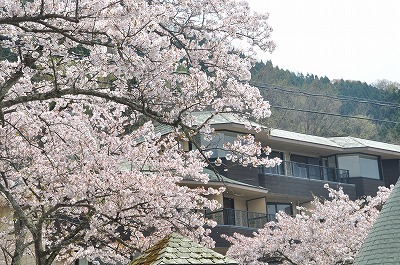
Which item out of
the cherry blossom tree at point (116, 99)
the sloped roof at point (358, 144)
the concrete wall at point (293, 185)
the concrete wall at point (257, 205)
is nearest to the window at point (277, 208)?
the concrete wall at point (257, 205)

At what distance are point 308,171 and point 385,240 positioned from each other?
21.6 metres

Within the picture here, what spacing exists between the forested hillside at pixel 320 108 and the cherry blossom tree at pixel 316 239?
2737cm

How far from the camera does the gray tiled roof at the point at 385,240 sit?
11.6 meters

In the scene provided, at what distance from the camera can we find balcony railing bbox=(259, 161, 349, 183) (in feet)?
105

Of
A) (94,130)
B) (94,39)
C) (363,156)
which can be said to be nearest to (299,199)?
(363,156)

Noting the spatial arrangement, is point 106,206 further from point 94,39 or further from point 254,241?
point 254,241

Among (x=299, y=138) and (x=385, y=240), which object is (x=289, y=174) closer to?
(x=299, y=138)

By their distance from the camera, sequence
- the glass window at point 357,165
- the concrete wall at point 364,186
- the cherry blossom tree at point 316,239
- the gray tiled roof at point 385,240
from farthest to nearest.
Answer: the glass window at point 357,165
the concrete wall at point 364,186
the cherry blossom tree at point 316,239
the gray tiled roof at point 385,240

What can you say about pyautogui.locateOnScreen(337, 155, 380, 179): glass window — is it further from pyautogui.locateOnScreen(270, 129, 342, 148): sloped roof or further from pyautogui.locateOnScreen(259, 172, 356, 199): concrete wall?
pyautogui.locateOnScreen(259, 172, 356, 199): concrete wall

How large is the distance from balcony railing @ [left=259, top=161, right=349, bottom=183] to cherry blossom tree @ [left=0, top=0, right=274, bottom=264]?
17.3 metres

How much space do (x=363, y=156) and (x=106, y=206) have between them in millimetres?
25862

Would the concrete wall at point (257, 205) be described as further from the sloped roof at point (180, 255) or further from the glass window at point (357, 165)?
the sloped roof at point (180, 255)

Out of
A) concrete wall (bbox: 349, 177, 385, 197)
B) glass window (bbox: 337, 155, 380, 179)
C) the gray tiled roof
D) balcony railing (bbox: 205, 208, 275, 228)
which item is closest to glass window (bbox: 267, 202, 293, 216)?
balcony railing (bbox: 205, 208, 275, 228)

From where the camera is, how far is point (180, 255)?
6.02 meters
